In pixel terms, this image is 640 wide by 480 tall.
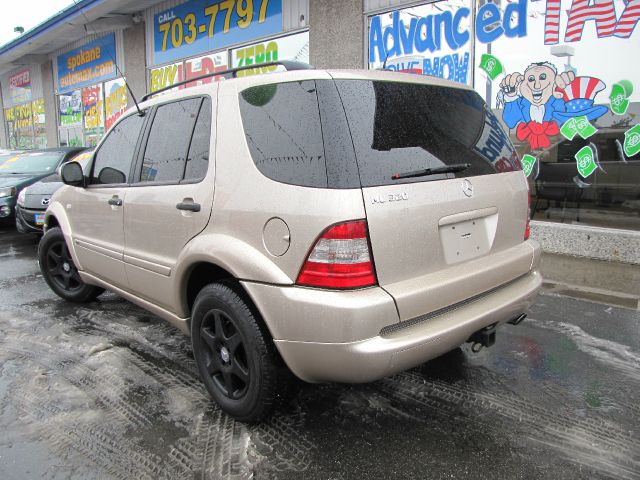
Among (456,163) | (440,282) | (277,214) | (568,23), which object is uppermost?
(568,23)

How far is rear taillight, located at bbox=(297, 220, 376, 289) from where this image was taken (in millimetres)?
2051

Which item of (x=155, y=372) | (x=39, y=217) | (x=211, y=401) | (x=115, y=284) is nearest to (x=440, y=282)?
(x=211, y=401)

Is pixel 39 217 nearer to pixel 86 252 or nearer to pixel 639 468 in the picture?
pixel 86 252

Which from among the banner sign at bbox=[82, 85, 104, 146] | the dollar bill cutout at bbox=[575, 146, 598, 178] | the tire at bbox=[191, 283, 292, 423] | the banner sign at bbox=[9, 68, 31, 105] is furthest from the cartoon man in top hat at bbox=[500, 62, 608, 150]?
the banner sign at bbox=[9, 68, 31, 105]

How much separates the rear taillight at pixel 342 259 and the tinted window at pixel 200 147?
0.93m

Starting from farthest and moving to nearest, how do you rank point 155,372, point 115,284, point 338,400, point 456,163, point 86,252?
1. point 86,252
2. point 115,284
3. point 155,372
4. point 338,400
5. point 456,163

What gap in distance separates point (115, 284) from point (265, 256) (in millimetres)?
1921

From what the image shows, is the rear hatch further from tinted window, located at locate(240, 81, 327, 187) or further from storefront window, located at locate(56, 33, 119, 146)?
storefront window, located at locate(56, 33, 119, 146)

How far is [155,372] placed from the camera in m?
3.23

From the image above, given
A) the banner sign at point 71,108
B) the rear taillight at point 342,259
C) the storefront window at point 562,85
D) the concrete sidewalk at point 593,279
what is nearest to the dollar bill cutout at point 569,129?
the storefront window at point 562,85

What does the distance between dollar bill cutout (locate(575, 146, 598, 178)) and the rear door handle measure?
480 centimetres

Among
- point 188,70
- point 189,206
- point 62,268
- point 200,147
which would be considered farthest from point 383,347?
point 188,70

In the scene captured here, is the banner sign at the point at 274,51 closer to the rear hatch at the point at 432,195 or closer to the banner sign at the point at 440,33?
the banner sign at the point at 440,33

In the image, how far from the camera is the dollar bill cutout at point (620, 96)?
205 inches
